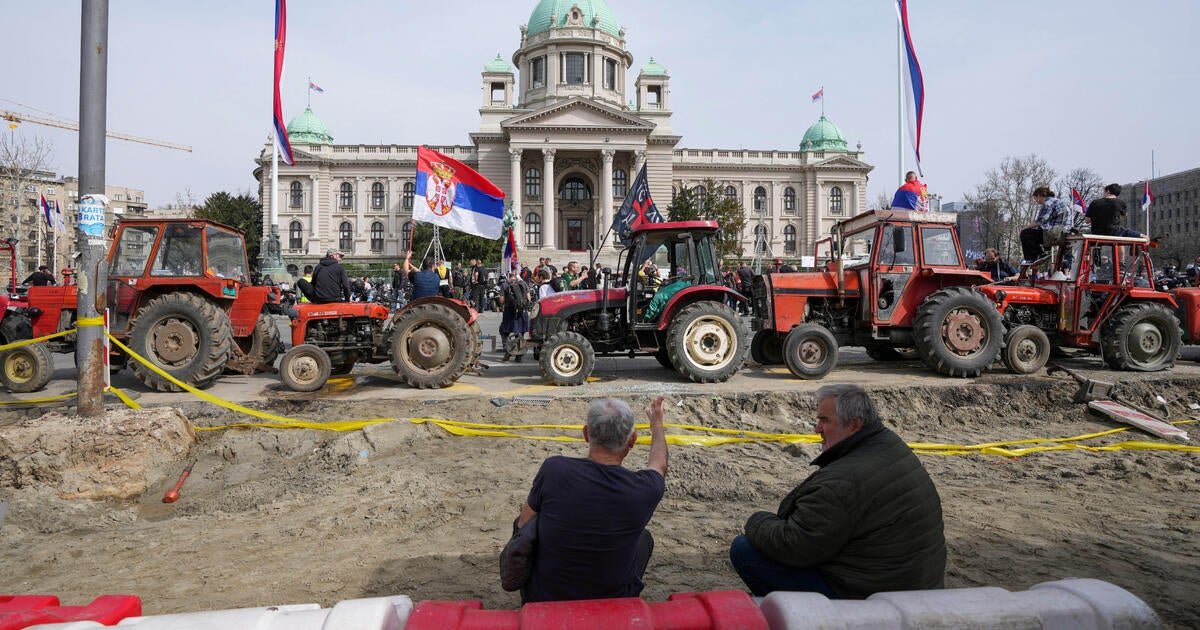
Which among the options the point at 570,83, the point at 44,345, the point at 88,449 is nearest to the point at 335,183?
the point at 570,83

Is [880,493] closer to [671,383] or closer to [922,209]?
[671,383]

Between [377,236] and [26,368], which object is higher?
[377,236]

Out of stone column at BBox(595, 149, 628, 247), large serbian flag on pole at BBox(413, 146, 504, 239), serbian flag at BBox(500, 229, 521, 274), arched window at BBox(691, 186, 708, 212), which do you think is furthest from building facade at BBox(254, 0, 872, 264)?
large serbian flag on pole at BBox(413, 146, 504, 239)

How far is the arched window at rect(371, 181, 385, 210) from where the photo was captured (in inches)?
2376

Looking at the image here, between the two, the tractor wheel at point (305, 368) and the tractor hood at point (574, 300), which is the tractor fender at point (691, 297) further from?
the tractor wheel at point (305, 368)

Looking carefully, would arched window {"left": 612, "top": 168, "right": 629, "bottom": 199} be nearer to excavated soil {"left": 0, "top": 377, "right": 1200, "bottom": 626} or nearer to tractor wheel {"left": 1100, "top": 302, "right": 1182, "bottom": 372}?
tractor wheel {"left": 1100, "top": 302, "right": 1182, "bottom": 372}

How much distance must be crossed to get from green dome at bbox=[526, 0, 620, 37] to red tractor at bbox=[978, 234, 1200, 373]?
56577 millimetres

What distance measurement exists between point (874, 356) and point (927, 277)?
2021 millimetres

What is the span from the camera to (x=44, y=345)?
8766 mm

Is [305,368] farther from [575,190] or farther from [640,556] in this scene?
[575,190]

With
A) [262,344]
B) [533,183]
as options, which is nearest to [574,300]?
[262,344]

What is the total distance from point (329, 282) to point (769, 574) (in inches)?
322

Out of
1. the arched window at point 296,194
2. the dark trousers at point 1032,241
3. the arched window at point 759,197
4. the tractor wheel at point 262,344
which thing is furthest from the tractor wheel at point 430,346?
the arched window at point 759,197

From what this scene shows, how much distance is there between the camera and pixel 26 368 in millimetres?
8789
